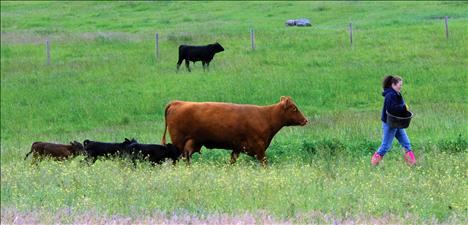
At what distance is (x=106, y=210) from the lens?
31.8 feet

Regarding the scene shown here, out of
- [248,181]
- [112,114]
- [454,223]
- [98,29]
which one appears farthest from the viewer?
[98,29]

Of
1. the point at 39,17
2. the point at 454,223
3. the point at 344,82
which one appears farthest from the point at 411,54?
the point at 39,17

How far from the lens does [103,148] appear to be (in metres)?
15.4

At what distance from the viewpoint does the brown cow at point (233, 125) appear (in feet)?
49.9

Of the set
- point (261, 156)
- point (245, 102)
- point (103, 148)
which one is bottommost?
point (245, 102)

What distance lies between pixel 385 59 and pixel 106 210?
21.5 meters

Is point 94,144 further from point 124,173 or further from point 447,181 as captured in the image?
point 447,181

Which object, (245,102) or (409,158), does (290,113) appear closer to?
(409,158)

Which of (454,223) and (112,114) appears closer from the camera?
(454,223)

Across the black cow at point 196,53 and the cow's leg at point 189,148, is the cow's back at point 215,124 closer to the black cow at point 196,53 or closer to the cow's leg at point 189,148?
the cow's leg at point 189,148

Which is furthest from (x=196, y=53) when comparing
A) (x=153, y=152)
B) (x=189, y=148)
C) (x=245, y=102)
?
(x=153, y=152)

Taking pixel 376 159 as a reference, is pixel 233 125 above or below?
above

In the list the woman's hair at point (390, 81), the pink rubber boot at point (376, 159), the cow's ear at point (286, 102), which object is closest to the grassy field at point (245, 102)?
the pink rubber boot at point (376, 159)

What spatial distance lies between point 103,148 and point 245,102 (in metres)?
10.3
